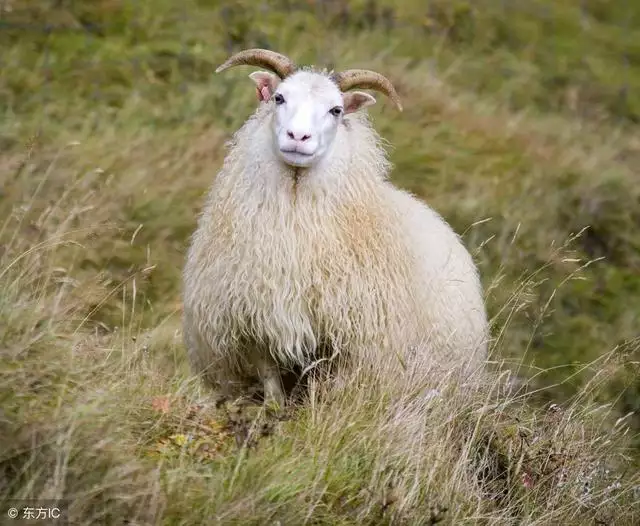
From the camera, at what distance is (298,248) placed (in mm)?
5973

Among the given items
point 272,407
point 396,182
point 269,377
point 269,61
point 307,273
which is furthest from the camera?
point 396,182

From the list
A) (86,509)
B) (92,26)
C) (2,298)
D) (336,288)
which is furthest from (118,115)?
(86,509)

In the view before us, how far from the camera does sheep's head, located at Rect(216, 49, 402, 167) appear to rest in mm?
5832

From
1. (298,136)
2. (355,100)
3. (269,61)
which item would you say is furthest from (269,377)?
(269,61)

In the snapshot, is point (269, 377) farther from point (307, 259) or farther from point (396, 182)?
point (396, 182)

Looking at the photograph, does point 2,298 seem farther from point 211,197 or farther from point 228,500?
point 211,197

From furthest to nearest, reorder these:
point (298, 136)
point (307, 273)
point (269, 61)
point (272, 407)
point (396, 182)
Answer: point (396, 182) → point (269, 61) → point (307, 273) → point (298, 136) → point (272, 407)

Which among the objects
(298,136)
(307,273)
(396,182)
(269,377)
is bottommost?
(396,182)

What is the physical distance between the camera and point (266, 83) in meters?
6.35

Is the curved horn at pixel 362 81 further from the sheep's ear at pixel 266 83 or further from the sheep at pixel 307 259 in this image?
the sheep's ear at pixel 266 83

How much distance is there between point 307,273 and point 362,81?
1.04 meters

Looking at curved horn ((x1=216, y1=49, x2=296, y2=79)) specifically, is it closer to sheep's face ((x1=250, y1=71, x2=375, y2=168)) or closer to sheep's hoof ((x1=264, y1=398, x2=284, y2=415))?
sheep's face ((x1=250, y1=71, x2=375, y2=168))

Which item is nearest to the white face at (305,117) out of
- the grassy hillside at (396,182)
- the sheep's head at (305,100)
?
the sheep's head at (305,100)

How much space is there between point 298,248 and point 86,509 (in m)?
2.12
